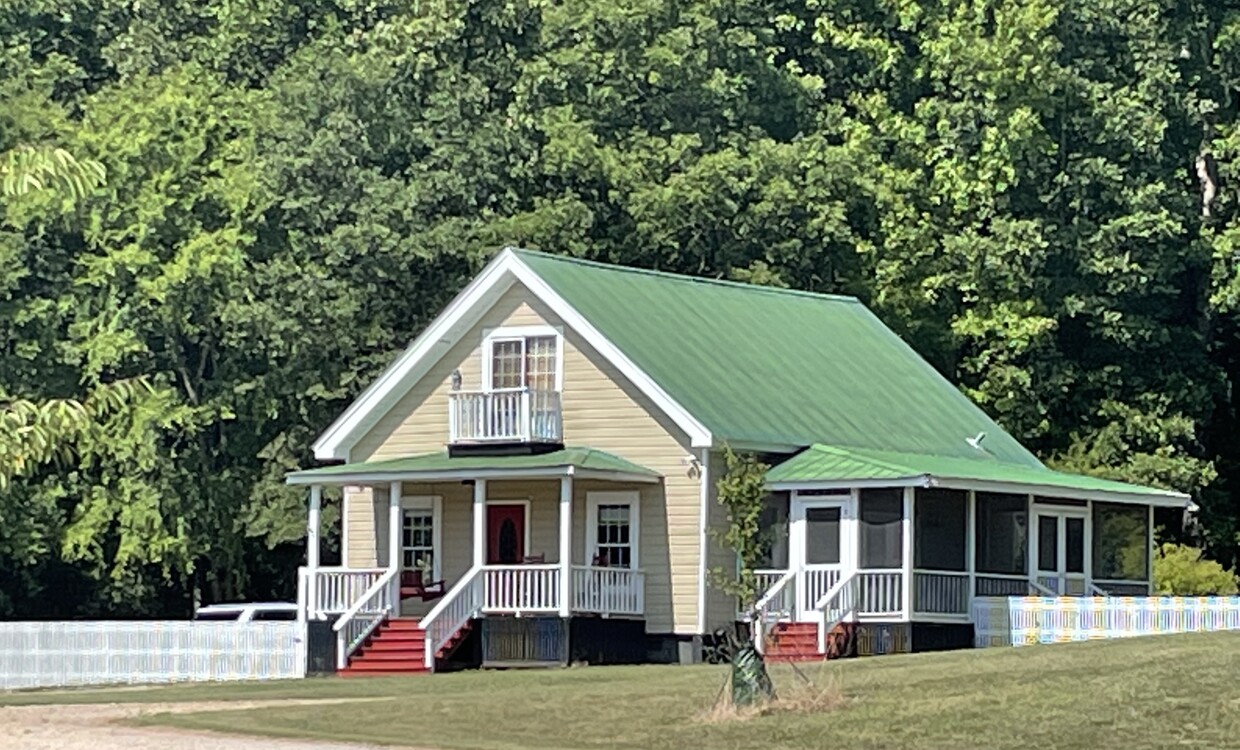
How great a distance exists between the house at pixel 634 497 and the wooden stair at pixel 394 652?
52 millimetres

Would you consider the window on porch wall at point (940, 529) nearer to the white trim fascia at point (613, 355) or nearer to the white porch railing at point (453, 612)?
the white trim fascia at point (613, 355)

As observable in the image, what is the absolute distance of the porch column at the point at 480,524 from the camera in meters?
42.7

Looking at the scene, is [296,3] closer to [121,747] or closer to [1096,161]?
[1096,161]

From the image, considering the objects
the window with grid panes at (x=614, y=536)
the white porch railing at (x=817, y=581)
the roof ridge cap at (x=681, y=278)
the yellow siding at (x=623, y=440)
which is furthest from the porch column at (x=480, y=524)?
the white porch railing at (x=817, y=581)

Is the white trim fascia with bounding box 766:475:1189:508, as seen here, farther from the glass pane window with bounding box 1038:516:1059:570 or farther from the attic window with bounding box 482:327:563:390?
the attic window with bounding box 482:327:563:390

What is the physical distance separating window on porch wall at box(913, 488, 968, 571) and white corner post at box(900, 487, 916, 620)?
0.77 meters

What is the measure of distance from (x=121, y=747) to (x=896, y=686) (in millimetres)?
8510

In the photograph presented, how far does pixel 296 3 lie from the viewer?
64.1 meters

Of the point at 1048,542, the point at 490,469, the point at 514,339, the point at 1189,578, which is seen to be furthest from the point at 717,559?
the point at 1189,578

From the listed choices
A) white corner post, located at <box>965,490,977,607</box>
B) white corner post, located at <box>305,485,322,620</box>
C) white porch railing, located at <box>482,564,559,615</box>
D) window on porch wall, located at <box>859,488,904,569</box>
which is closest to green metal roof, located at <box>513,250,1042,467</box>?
window on porch wall, located at <box>859,488,904,569</box>

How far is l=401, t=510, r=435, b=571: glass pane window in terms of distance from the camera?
4656 centimetres

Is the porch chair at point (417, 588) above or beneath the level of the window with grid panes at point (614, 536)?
beneath

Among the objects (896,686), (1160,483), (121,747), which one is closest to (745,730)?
(896,686)

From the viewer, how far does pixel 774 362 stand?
47438mm
